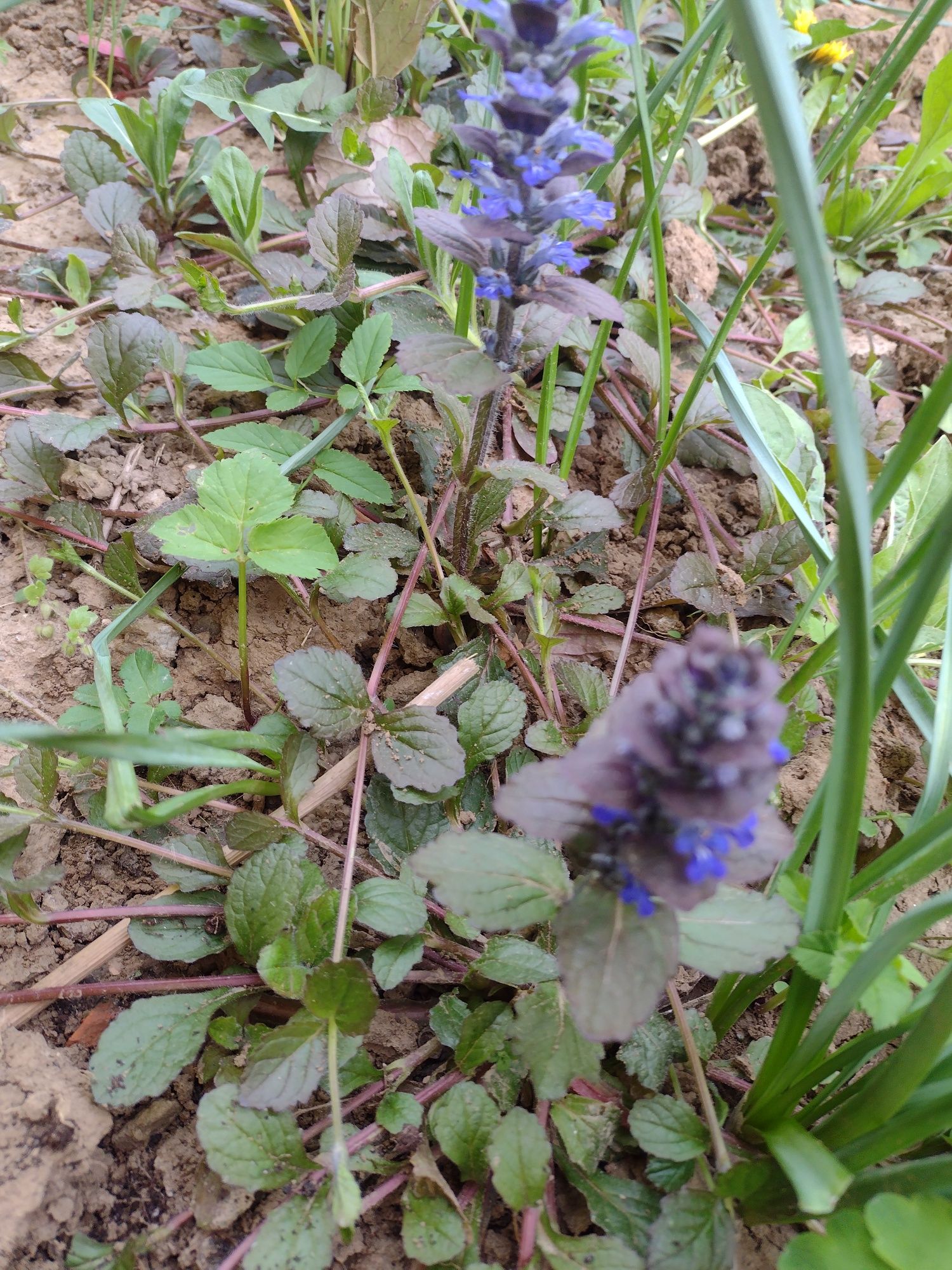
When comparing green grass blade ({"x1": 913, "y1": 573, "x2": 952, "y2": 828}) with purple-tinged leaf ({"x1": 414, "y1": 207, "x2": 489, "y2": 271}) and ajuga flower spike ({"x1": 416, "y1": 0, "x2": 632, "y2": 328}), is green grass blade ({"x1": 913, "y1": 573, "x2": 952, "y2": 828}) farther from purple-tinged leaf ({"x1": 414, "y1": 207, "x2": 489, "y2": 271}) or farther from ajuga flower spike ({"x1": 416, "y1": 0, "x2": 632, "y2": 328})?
purple-tinged leaf ({"x1": 414, "y1": 207, "x2": 489, "y2": 271})

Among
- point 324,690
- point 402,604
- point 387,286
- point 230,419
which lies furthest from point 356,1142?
point 387,286

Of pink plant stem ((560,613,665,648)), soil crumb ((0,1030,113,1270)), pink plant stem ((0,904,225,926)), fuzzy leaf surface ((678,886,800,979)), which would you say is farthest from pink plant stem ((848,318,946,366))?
soil crumb ((0,1030,113,1270))

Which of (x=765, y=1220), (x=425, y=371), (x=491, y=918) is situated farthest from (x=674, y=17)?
(x=765, y=1220)

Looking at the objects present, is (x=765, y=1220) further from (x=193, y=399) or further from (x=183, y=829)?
(x=193, y=399)

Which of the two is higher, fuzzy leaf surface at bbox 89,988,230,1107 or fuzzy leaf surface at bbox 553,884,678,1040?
fuzzy leaf surface at bbox 553,884,678,1040

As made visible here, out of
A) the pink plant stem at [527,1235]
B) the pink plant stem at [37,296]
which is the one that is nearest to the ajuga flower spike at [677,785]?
the pink plant stem at [527,1235]

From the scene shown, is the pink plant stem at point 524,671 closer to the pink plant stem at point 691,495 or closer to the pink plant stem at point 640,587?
the pink plant stem at point 640,587
